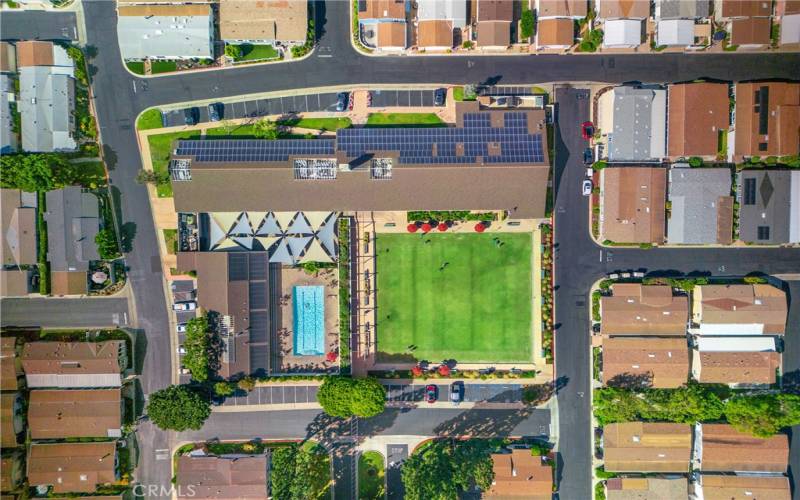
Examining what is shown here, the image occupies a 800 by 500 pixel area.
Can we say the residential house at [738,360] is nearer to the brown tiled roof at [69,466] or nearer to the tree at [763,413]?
the tree at [763,413]

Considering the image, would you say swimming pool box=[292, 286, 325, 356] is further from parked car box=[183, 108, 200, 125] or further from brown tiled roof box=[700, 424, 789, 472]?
brown tiled roof box=[700, 424, 789, 472]

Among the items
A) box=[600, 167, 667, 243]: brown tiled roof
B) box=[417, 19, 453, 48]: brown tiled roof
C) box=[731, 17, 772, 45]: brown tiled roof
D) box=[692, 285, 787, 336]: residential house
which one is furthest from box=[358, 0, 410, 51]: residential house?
box=[692, 285, 787, 336]: residential house

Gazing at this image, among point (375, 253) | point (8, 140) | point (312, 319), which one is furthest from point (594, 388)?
point (8, 140)

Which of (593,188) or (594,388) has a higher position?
(593,188)

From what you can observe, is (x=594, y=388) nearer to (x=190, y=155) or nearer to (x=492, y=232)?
(x=492, y=232)

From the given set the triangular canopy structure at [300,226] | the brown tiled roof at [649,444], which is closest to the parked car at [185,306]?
the triangular canopy structure at [300,226]
